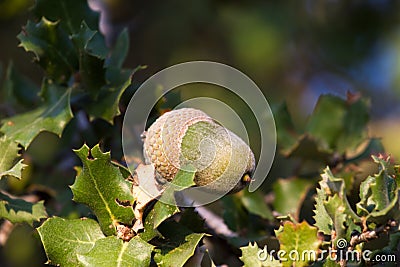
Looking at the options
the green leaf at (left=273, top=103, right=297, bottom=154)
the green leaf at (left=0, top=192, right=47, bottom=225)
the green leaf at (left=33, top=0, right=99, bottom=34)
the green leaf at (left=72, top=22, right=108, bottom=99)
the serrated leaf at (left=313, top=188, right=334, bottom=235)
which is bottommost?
the green leaf at (left=0, top=192, right=47, bottom=225)

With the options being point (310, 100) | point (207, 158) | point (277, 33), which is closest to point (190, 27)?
point (277, 33)

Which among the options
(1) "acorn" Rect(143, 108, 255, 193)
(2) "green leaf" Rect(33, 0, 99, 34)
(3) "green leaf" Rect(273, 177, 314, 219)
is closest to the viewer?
(1) "acorn" Rect(143, 108, 255, 193)

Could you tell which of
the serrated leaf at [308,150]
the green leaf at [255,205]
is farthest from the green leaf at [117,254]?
the serrated leaf at [308,150]

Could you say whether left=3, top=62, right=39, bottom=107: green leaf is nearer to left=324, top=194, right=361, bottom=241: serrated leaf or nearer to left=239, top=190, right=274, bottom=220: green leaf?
left=239, top=190, right=274, bottom=220: green leaf

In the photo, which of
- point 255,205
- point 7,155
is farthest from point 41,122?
point 255,205

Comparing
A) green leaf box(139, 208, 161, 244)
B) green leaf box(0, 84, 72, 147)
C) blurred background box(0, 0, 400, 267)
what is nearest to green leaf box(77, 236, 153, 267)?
green leaf box(139, 208, 161, 244)

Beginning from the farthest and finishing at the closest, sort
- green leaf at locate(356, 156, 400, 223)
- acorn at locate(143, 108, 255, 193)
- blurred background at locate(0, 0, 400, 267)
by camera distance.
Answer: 1. blurred background at locate(0, 0, 400, 267)
2. acorn at locate(143, 108, 255, 193)
3. green leaf at locate(356, 156, 400, 223)

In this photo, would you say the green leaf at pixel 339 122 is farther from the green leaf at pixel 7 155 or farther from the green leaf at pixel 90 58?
the green leaf at pixel 7 155
